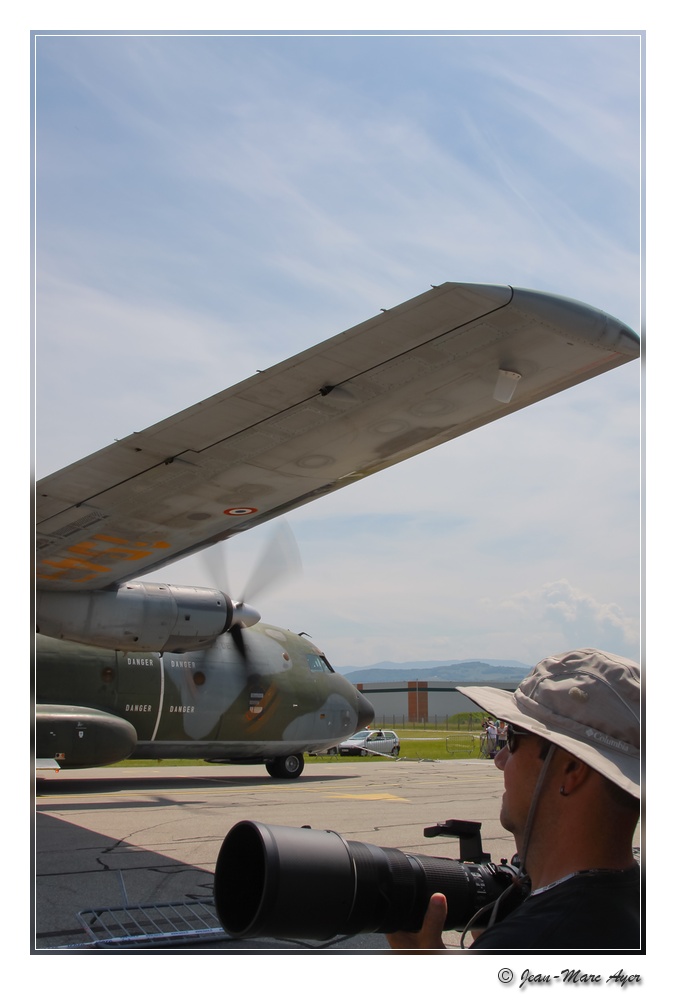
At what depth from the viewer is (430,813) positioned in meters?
12.8

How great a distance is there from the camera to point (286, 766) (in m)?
18.9

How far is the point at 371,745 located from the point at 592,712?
34.7m

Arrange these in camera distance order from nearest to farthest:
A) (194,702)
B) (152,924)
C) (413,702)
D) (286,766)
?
(152,924) → (194,702) → (286,766) → (413,702)

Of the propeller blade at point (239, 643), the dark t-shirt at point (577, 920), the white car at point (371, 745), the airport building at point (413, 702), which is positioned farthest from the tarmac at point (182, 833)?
the airport building at point (413, 702)

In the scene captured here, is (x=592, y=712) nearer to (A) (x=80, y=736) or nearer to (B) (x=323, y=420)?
(B) (x=323, y=420)

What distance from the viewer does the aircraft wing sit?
5.87 meters

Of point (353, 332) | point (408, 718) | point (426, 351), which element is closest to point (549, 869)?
point (353, 332)

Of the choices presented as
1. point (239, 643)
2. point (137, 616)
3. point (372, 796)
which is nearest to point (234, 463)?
point (137, 616)

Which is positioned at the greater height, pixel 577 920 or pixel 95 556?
pixel 95 556

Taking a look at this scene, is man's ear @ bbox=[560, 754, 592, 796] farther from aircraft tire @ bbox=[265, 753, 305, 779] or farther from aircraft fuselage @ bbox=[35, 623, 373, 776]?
aircraft tire @ bbox=[265, 753, 305, 779]

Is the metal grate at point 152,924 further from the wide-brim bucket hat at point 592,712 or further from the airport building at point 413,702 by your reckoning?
the airport building at point 413,702

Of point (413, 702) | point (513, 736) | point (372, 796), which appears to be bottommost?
point (413, 702)

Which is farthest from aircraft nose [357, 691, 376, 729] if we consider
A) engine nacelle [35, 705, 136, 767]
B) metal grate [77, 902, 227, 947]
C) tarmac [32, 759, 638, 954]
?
metal grate [77, 902, 227, 947]

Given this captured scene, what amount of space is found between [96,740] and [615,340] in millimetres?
10906
